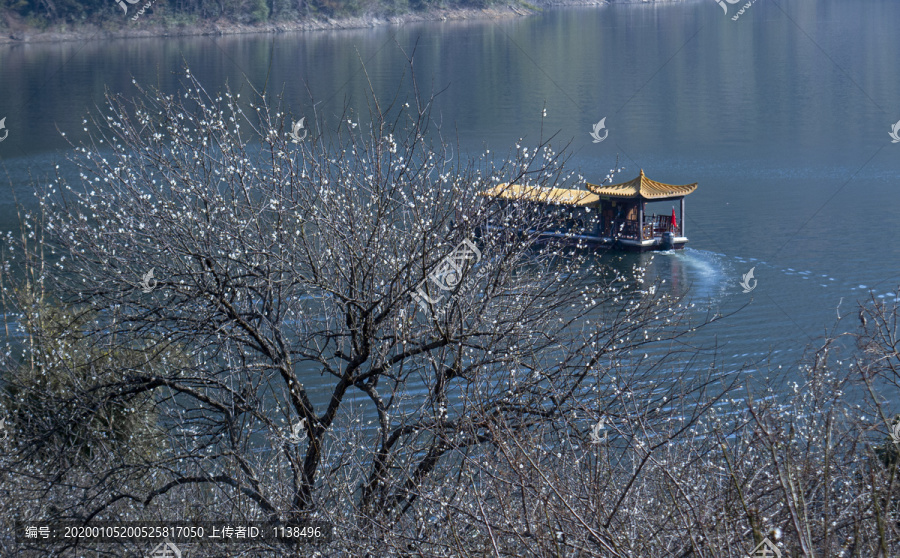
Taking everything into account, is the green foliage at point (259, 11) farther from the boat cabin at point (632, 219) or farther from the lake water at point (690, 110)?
the boat cabin at point (632, 219)

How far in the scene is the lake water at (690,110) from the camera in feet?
80.3

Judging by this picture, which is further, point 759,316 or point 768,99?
point 768,99

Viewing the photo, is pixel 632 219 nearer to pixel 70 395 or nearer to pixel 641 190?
pixel 641 190

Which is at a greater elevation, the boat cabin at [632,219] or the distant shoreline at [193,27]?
the distant shoreline at [193,27]

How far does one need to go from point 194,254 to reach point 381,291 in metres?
1.48

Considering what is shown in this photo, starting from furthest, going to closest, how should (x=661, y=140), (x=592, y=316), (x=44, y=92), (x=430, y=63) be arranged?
(x=430, y=63) < (x=44, y=92) < (x=661, y=140) < (x=592, y=316)

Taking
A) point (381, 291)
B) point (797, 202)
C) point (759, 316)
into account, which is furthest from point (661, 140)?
point (381, 291)

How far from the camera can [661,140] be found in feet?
145

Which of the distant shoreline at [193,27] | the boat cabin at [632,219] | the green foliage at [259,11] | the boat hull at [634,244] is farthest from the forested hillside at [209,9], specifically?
the boat hull at [634,244]

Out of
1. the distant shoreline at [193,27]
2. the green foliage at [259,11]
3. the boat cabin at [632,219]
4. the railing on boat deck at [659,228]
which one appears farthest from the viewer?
the green foliage at [259,11]

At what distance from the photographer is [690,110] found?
53219mm

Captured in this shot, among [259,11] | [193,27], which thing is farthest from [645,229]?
[193,27]

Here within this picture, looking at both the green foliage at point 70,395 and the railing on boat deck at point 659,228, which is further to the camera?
the railing on boat deck at point 659,228

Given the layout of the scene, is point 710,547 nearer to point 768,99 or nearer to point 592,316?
point 592,316
